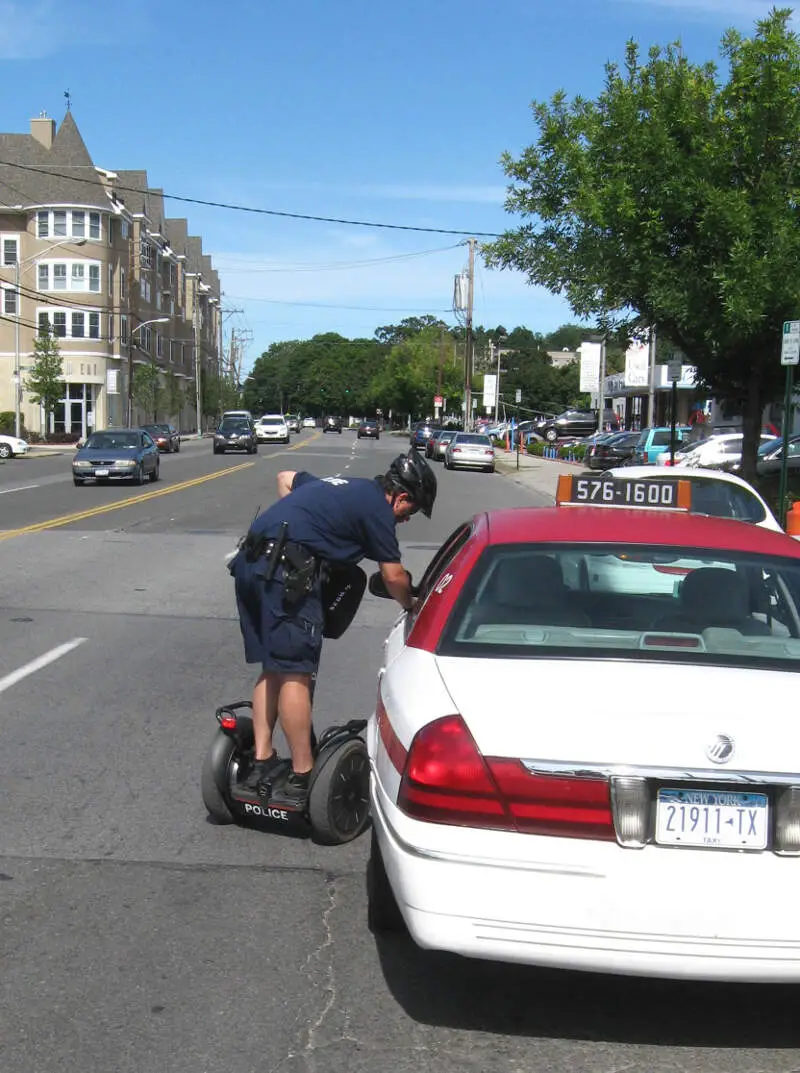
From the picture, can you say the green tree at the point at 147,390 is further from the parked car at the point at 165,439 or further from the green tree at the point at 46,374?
the parked car at the point at 165,439

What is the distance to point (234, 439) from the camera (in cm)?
5303

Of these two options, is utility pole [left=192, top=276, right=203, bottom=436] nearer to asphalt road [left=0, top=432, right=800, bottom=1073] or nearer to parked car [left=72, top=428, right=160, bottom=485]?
parked car [left=72, top=428, right=160, bottom=485]

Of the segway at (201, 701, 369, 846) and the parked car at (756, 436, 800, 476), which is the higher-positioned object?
the parked car at (756, 436, 800, 476)

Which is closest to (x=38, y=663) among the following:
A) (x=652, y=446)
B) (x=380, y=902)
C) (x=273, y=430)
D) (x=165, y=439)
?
(x=380, y=902)

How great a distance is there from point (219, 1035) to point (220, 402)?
105 meters

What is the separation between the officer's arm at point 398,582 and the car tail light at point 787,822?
2006mm

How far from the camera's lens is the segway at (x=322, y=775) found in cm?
504

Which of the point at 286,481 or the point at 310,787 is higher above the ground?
the point at 286,481

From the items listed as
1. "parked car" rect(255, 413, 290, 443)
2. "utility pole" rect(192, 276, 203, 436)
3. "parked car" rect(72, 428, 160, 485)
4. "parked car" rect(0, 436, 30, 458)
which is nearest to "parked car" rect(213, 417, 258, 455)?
"parked car" rect(0, 436, 30, 458)

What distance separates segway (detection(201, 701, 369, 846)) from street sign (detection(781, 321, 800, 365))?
11.4 meters

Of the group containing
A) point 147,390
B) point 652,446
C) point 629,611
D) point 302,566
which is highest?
point 147,390

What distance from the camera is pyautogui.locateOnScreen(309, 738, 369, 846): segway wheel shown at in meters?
5.01

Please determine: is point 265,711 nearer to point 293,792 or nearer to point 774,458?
point 293,792

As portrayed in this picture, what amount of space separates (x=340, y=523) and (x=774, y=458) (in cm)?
2458
